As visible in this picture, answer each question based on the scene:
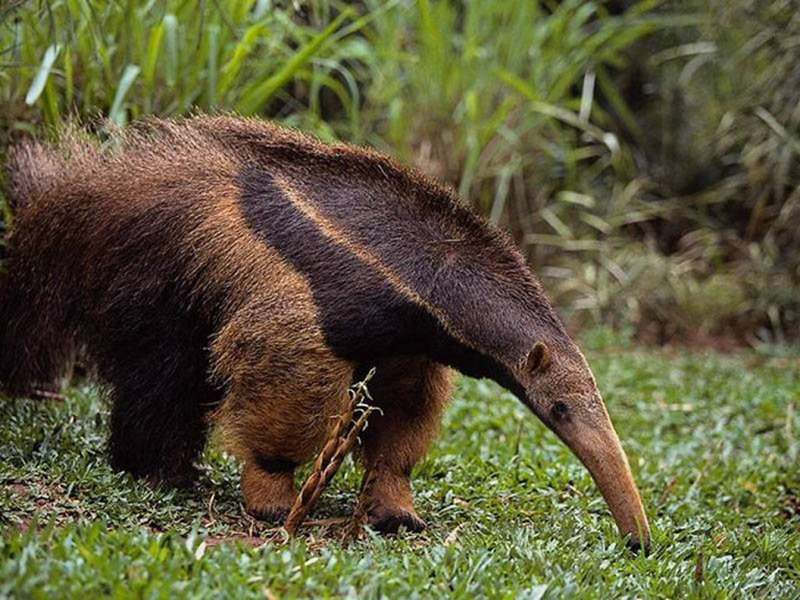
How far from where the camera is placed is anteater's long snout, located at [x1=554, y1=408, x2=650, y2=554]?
13.8 feet

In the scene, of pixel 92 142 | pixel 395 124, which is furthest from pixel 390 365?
pixel 395 124

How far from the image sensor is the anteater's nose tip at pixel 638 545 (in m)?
4.26

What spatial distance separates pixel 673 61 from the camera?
13.6m

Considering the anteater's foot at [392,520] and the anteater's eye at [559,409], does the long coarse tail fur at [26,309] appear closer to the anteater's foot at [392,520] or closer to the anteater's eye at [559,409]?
the anteater's foot at [392,520]

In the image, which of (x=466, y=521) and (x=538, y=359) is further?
(x=466, y=521)

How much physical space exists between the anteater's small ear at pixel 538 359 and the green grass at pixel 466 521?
65 centimetres

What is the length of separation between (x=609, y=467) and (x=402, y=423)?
0.92 meters

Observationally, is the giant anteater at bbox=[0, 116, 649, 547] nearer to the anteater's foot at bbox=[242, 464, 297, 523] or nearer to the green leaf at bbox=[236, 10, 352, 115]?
the anteater's foot at bbox=[242, 464, 297, 523]

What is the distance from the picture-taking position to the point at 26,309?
5113 mm

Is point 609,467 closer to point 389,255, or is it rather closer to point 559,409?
point 559,409

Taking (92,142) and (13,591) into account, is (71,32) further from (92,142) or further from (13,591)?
(13,591)

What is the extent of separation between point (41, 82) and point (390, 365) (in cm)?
215

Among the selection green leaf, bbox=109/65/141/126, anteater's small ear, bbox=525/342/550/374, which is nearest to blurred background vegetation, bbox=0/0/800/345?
green leaf, bbox=109/65/141/126

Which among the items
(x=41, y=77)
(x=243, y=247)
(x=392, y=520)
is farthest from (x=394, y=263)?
(x=41, y=77)
